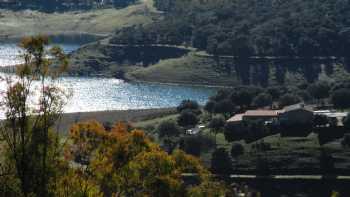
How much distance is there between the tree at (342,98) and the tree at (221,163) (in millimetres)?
19794

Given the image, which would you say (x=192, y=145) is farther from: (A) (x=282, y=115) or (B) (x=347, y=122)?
(B) (x=347, y=122)

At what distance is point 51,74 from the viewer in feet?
63.3

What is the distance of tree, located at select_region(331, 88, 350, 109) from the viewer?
81.6m

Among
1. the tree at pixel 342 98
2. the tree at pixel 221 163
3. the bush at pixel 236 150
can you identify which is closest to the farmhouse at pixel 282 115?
the tree at pixel 342 98

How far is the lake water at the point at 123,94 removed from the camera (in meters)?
109

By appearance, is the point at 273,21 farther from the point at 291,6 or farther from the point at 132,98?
the point at 132,98

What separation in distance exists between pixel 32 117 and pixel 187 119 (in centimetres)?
6233

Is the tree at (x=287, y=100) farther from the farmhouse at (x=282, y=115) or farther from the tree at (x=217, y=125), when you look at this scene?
the tree at (x=217, y=125)

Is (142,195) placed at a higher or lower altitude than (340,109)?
higher

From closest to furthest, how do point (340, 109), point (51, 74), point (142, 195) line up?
point (51, 74)
point (142, 195)
point (340, 109)

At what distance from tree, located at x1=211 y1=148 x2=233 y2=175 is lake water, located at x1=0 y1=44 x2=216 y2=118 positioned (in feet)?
128

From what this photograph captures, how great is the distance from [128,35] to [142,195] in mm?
137235

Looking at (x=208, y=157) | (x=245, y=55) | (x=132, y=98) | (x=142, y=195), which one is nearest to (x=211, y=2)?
(x=245, y=55)

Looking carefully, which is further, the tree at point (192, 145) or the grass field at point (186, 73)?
the grass field at point (186, 73)
